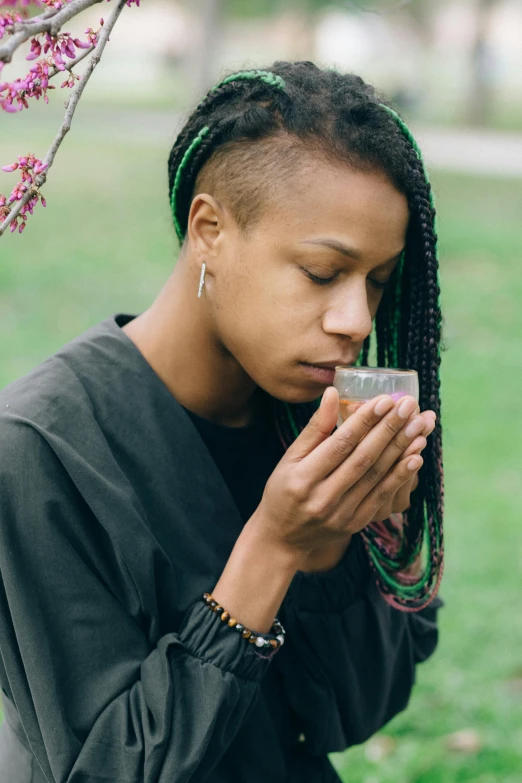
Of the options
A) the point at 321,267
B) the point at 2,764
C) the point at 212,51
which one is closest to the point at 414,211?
the point at 321,267

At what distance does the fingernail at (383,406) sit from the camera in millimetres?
1954

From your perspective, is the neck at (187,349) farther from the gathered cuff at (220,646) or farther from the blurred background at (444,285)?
the gathered cuff at (220,646)

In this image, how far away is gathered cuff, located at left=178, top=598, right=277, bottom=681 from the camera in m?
2.08

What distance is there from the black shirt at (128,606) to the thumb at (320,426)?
1.16 feet

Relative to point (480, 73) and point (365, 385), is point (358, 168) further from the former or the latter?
point (480, 73)

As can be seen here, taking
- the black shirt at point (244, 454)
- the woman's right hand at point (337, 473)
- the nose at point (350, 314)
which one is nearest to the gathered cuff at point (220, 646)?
the woman's right hand at point (337, 473)

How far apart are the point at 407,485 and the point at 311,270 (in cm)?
50

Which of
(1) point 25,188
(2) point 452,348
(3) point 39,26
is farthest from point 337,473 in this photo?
(2) point 452,348

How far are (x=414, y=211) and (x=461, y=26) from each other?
3868 cm

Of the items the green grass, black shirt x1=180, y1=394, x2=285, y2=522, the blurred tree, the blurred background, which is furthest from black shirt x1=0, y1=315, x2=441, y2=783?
the blurred tree

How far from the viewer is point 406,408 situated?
1969mm

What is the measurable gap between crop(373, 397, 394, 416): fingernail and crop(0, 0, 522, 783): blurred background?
0.90 metres

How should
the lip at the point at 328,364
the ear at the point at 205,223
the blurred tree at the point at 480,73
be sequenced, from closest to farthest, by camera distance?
the lip at the point at 328,364, the ear at the point at 205,223, the blurred tree at the point at 480,73

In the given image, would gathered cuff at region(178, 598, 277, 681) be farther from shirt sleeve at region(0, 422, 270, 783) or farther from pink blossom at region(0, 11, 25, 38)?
pink blossom at region(0, 11, 25, 38)
